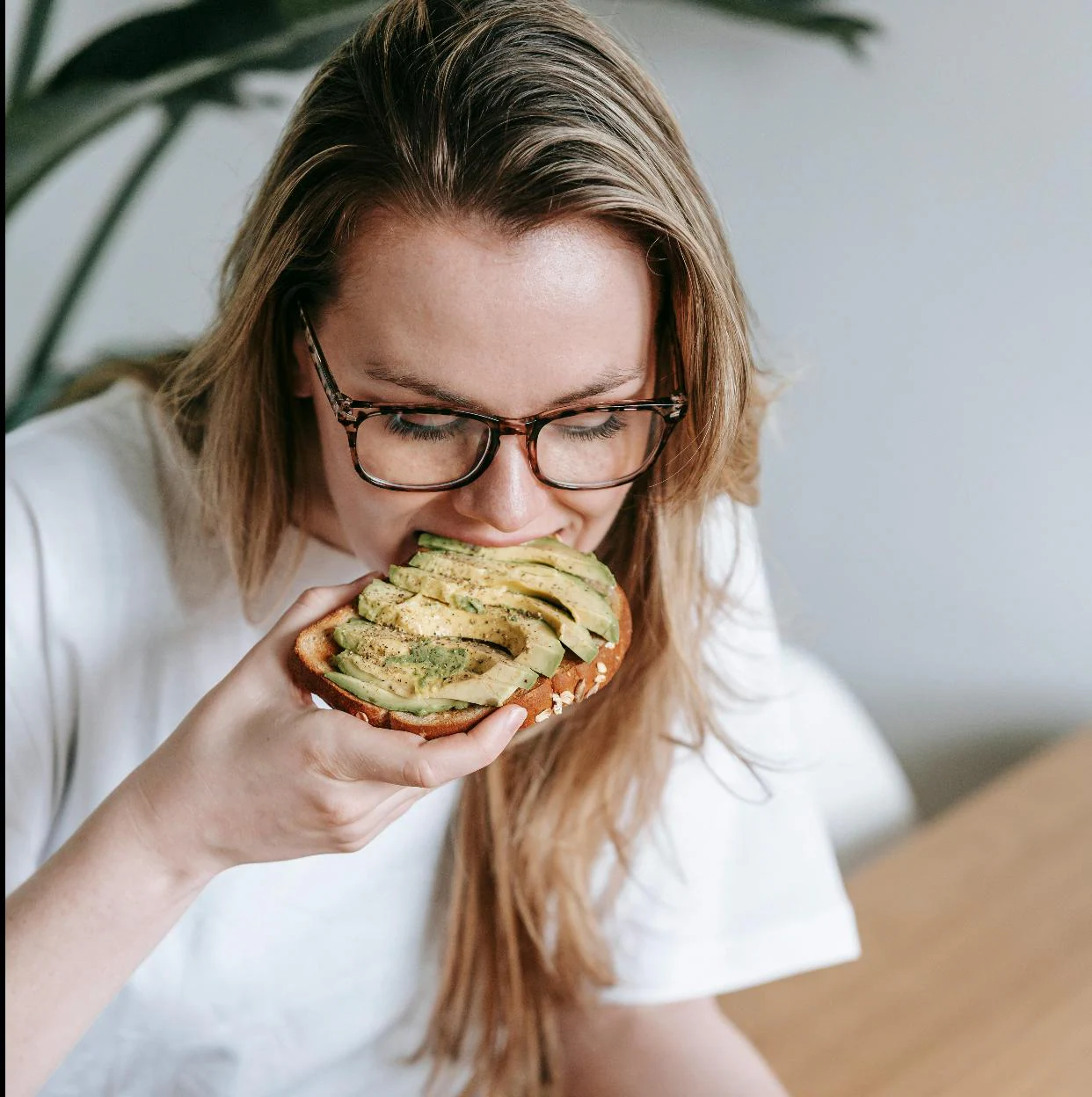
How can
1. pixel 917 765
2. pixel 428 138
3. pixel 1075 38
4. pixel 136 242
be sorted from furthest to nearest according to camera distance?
1. pixel 136 242
2. pixel 917 765
3. pixel 1075 38
4. pixel 428 138

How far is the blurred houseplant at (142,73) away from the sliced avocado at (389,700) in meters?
1.01

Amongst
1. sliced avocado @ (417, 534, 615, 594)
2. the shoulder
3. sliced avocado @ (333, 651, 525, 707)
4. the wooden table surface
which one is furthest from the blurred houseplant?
the wooden table surface

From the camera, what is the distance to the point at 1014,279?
1.60m

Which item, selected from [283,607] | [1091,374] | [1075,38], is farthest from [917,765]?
[283,607]

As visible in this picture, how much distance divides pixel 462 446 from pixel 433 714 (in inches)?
8.0

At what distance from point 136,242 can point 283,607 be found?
134 centimetres

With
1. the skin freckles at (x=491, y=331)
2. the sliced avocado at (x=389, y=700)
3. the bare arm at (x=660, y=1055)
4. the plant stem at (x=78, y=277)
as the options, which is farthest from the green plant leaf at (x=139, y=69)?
the bare arm at (x=660, y=1055)

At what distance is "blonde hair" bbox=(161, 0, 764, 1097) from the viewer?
782 millimetres

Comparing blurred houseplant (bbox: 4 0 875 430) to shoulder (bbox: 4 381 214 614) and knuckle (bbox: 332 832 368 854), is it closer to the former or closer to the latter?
shoulder (bbox: 4 381 214 614)

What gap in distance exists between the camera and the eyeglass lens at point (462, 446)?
83 cm

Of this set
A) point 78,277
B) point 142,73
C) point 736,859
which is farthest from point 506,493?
point 78,277

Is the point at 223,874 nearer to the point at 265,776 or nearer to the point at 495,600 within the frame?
the point at 265,776

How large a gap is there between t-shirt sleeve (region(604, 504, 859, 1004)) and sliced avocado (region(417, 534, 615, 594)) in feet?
0.98

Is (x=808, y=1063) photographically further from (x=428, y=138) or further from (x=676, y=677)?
(x=428, y=138)
